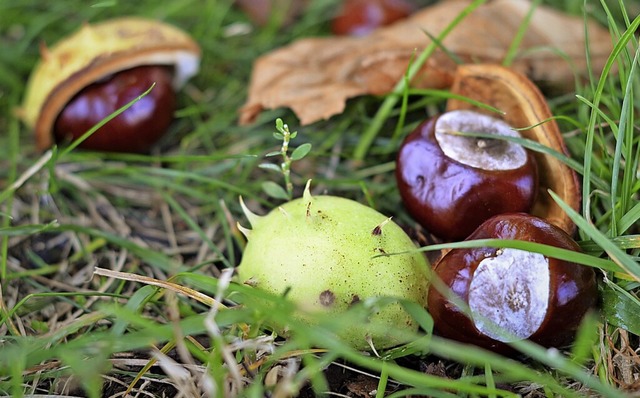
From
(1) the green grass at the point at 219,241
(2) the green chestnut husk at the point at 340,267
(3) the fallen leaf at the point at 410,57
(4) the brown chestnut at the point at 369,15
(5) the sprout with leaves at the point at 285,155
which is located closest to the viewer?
(1) the green grass at the point at 219,241

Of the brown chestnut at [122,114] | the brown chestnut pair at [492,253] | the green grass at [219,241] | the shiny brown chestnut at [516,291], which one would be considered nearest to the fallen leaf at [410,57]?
the green grass at [219,241]

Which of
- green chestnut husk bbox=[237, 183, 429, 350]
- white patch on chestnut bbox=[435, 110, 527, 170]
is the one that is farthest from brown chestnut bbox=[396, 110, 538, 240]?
green chestnut husk bbox=[237, 183, 429, 350]

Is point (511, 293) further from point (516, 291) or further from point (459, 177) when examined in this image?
point (459, 177)

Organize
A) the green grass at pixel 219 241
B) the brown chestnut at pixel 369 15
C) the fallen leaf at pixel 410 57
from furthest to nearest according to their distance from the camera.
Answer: the brown chestnut at pixel 369 15 → the fallen leaf at pixel 410 57 → the green grass at pixel 219 241

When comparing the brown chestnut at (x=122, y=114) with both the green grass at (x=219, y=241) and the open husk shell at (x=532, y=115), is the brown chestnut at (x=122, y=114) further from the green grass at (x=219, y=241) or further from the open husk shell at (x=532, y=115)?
the open husk shell at (x=532, y=115)

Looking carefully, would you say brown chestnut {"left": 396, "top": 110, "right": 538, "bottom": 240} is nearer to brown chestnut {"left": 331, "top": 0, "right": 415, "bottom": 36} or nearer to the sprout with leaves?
the sprout with leaves

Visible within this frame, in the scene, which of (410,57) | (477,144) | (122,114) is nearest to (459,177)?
(477,144)
